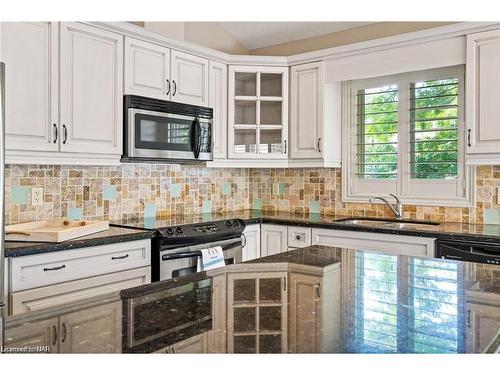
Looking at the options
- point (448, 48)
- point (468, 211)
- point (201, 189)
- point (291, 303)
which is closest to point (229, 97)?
point (201, 189)

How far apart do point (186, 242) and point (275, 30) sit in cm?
227

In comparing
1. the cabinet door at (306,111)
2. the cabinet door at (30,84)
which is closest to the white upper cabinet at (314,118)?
the cabinet door at (306,111)

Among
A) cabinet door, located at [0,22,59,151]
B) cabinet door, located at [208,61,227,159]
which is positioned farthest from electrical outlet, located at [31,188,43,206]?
cabinet door, located at [208,61,227,159]

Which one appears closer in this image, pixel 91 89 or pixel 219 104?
pixel 91 89

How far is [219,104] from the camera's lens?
12.9 feet

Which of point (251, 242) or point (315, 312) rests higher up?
point (315, 312)

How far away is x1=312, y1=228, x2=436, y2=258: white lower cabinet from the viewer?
3002 millimetres

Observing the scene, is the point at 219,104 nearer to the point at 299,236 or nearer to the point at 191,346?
the point at 299,236

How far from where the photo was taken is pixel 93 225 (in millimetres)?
2768

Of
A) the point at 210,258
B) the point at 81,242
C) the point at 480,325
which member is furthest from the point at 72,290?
the point at 480,325

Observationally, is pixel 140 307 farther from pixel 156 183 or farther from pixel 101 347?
pixel 156 183

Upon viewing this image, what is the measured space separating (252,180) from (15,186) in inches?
90.1
